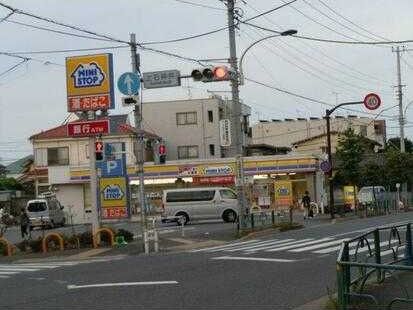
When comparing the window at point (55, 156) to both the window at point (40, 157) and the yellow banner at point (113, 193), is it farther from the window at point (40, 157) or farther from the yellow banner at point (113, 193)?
the yellow banner at point (113, 193)

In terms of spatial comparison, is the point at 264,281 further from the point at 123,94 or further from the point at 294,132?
the point at 294,132

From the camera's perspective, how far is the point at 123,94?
77.3 feet

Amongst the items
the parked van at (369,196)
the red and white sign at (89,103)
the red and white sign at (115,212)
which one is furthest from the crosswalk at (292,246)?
the parked van at (369,196)

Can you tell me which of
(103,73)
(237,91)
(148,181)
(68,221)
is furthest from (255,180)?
(103,73)

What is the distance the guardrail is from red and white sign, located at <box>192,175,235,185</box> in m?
40.6

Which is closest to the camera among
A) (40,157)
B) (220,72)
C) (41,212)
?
(220,72)

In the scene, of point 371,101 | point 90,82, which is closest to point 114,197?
point 90,82

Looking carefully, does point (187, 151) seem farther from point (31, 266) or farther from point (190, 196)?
point (31, 266)

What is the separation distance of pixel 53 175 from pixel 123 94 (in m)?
33.8

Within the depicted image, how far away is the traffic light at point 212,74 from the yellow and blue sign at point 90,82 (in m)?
3.17

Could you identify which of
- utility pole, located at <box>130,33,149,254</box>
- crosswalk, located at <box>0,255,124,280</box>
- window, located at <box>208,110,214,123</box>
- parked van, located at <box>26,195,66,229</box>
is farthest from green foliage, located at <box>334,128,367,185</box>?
crosswalk, located at <box>0,255,124,280</box>

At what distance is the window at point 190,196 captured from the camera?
3994 centimetres

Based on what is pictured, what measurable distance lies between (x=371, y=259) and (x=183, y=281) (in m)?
3.92

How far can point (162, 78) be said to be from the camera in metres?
26.2
